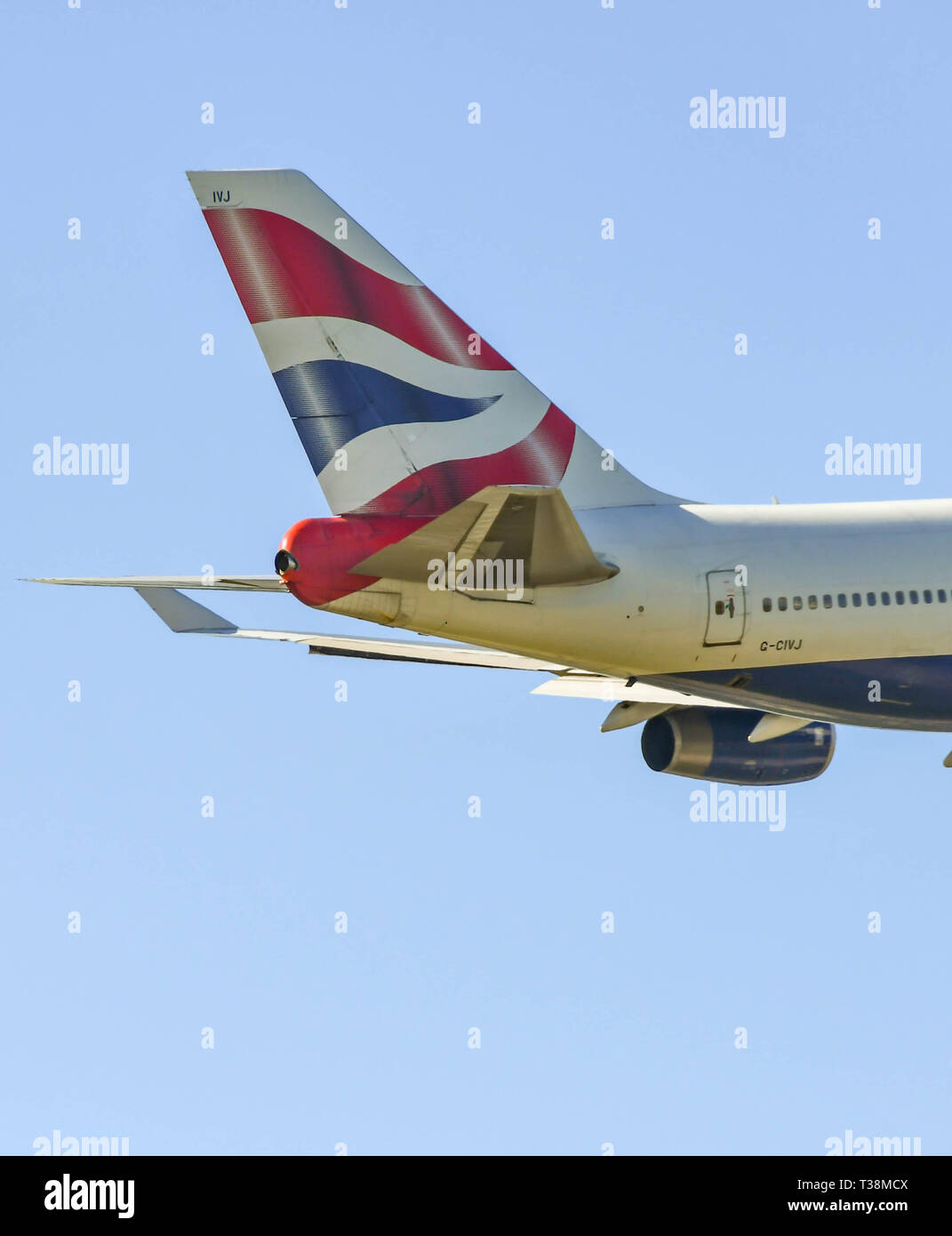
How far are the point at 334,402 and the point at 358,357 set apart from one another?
70 centimetres

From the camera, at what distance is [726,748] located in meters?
35.4

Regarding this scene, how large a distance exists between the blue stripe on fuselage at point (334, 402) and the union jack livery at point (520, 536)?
26mm

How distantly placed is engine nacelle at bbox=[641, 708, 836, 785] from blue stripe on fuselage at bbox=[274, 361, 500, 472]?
1019 centimetres

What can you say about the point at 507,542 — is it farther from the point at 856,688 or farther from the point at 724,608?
the point at 856,688

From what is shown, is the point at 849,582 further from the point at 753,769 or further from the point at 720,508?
the point at 753,769

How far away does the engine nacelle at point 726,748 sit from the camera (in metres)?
35.3

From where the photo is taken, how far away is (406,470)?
88.7 feet

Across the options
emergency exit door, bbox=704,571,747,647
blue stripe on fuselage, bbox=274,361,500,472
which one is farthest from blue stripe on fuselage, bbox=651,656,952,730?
blue stripe on fuselage, bbox=274,361,500,472

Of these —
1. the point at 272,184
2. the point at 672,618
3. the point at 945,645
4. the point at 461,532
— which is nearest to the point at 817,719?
the point at 945,645

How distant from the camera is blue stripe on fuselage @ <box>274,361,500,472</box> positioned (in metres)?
26.8

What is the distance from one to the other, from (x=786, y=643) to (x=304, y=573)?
7905mm
